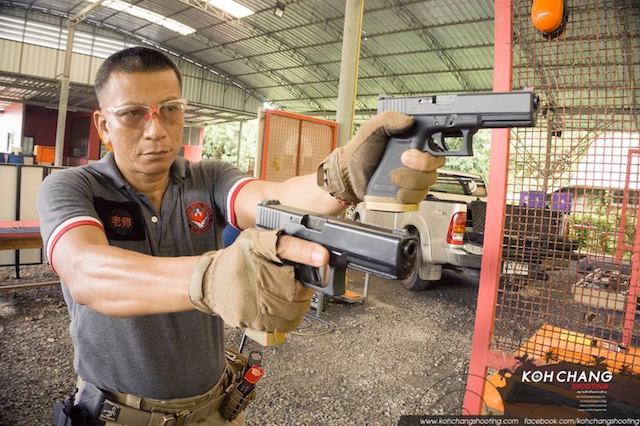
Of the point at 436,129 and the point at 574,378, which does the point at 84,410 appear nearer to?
the point at 436,129

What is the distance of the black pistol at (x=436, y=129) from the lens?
1528 millimetres

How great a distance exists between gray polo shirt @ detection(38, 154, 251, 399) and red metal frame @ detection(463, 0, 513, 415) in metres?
1.44

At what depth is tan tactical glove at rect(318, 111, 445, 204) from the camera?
1547mm

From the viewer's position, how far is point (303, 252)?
1018mm

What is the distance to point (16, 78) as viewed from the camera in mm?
17828

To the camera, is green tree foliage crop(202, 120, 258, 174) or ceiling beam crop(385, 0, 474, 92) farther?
green tree foliage crop(202, 120, 258, 174)

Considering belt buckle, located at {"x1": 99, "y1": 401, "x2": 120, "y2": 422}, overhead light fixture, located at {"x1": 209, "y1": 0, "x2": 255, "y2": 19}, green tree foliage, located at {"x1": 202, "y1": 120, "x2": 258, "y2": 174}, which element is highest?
overhead light fixture, located at {"x1": 209, "y1": 0, "x2": 255, "y2": 19}

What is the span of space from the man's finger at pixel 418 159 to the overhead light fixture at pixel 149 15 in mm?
17576

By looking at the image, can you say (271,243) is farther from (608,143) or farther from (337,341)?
(337,341)

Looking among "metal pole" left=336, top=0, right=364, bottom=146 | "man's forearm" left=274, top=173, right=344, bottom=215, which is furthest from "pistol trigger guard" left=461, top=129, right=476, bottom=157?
"metal pole" left=336, top=0, right=364, bottom=146

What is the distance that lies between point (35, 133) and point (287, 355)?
23773 millimetres

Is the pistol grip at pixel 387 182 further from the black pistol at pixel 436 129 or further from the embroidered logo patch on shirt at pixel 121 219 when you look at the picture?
the embroidered logo patch on shirt at pixel 121 219

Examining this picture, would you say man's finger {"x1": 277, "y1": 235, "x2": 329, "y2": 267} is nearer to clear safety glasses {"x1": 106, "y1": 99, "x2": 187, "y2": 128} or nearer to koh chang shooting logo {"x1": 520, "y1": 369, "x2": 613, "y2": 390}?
clear safety glasses {"x1": 106, "y1": 99, "x2": 187, "y2": 128}

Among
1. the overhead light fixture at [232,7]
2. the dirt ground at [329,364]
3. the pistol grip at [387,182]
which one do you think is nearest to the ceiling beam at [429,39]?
the overhead light fixture at [232,7]
